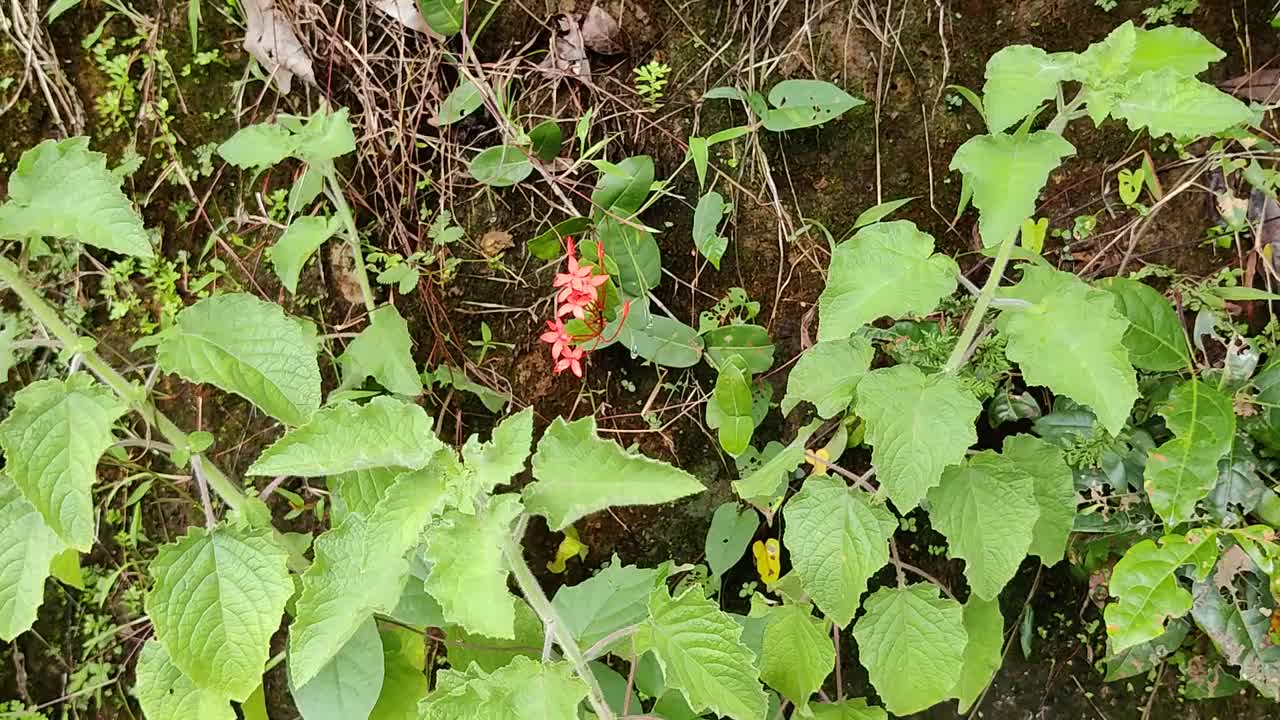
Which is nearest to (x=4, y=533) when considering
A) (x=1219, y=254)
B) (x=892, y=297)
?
(x=892, y=297)

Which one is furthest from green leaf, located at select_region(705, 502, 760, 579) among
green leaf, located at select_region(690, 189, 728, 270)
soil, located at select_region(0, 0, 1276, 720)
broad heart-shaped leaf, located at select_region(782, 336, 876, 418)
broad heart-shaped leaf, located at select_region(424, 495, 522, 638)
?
broad heart-shaped leaf, located at select_region(424, 495, 522, 638)

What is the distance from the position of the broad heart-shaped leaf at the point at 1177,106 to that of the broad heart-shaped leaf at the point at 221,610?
1.48 metres

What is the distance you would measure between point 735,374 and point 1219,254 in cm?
118

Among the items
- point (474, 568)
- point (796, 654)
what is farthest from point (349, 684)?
point (796, 654)

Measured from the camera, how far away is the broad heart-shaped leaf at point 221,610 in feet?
4.73

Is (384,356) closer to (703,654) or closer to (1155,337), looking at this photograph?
(703,654)

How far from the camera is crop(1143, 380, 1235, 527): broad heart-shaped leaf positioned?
1.70 meters

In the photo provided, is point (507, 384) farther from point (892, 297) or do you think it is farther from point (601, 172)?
point (892, 297)

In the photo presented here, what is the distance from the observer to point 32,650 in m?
2.12

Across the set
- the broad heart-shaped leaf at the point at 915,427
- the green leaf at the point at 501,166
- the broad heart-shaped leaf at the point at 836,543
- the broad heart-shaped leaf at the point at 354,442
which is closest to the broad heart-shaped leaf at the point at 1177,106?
the broad heart-shaped leaf at the point at 915,427

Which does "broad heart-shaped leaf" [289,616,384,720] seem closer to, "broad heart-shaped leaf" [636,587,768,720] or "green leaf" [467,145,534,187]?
"broad heart-shaped leaf" [636,587,768,720]

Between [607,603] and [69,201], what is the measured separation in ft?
3.81

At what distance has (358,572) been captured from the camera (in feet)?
4.50

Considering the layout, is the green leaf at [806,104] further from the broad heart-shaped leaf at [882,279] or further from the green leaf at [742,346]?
the broad heart-shaped leaf at [882,279]
